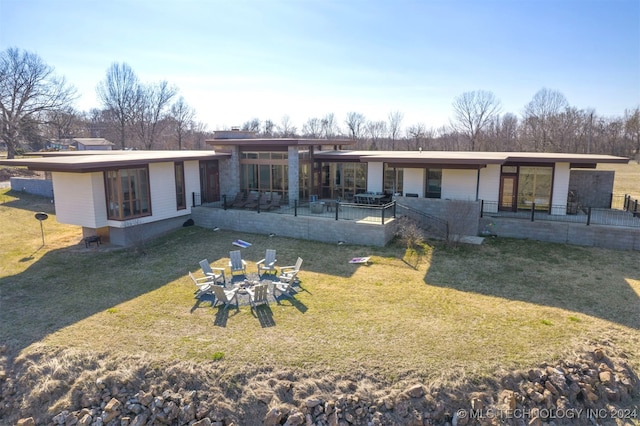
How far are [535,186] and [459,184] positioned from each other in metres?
3.45

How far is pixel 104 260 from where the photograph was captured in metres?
15.3

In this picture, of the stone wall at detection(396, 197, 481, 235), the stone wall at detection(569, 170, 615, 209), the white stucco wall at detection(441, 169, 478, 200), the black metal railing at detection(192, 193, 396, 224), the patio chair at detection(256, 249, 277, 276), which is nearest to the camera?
the patio chair at detection(256, 249, 277, 276)

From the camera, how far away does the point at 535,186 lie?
18.4m

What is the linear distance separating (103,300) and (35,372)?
3055 mm

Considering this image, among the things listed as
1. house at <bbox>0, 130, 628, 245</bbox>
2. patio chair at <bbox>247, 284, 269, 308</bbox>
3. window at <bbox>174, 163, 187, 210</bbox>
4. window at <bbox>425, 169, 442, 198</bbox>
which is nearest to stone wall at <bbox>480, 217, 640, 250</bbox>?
house at <bbox>0, 130, 628, 245</bbox>

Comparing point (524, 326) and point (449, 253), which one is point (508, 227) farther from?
point (524, 326)

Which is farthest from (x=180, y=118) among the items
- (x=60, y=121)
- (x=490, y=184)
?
(x=490, y=184)

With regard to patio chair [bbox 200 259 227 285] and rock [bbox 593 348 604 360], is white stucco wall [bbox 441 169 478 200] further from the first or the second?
patio chair [bbox 200 259 227 285]

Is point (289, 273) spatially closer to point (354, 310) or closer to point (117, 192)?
point (354, 310)

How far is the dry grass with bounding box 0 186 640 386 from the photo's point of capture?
8.90 m

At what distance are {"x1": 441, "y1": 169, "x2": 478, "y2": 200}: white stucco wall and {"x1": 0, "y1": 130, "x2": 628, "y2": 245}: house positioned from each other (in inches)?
1.7

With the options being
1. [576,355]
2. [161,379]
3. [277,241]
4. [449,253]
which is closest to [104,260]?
[277,241]

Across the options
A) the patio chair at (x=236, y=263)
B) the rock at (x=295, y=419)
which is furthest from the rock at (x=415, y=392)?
the patio chair at (x=236, y=263)

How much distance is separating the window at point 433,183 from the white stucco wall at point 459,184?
0.21 m
